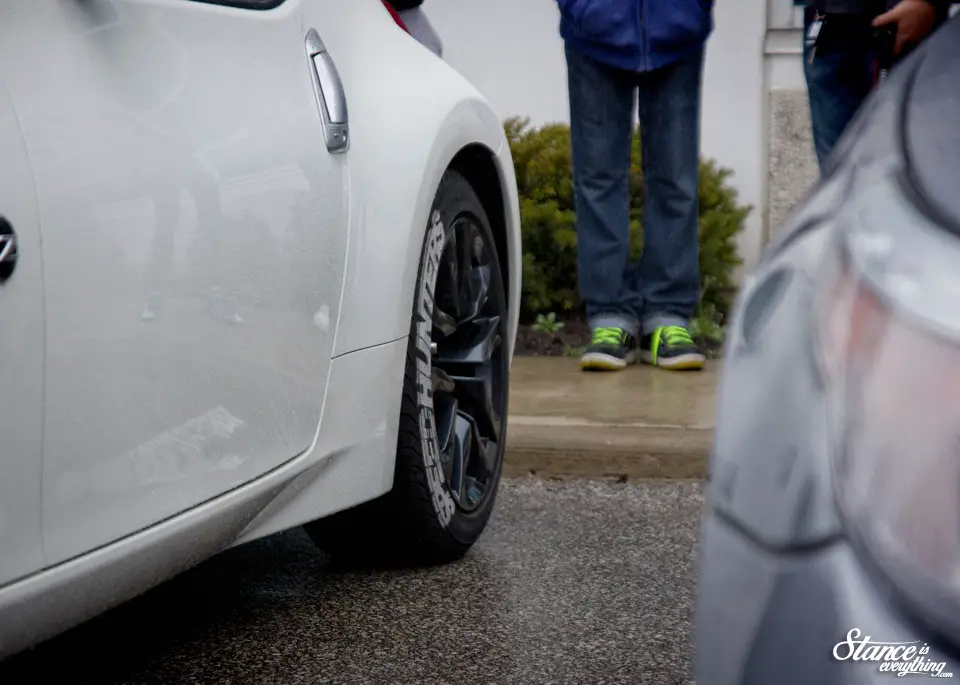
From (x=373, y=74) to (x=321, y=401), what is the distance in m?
0.70

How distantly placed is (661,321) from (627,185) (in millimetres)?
540

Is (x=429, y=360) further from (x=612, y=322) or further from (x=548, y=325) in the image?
(x=548, y=325)

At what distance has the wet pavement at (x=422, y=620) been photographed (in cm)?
268

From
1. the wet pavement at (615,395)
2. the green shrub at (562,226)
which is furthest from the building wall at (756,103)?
the wet pavement at (615,395)

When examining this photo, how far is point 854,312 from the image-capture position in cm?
123

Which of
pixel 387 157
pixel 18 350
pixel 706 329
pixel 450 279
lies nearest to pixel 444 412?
pixel 450 279

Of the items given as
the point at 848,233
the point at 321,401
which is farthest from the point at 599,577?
the point at 848,233

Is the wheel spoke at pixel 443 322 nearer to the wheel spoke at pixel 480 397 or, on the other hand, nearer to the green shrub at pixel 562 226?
the wheel spoke at pixel 480 397

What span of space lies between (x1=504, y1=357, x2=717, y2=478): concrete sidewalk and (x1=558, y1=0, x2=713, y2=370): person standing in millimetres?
522

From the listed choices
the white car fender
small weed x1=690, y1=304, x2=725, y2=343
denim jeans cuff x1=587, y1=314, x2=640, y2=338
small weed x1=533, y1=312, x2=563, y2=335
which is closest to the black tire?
the white car fender

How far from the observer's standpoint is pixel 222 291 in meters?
2.26

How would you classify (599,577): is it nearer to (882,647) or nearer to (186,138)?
(186,138)

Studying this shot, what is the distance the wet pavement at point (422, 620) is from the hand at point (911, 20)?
1.22 meters

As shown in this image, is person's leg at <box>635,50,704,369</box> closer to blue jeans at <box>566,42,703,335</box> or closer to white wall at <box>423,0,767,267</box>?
blue jeans at <box>566,42,703,335</box>
